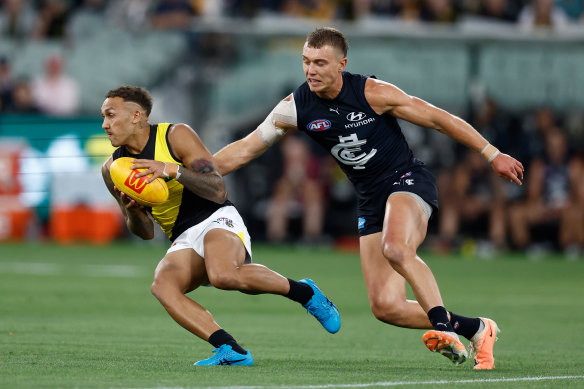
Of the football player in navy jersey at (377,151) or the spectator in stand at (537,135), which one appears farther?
the spectator in stand at (537,135)

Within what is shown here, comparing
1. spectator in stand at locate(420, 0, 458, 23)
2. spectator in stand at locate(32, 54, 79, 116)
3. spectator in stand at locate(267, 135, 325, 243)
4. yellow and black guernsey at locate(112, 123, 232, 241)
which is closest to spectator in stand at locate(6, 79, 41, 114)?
spectator in stand at locate(32, 54, 79, 116)

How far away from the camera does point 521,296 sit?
14.0 m

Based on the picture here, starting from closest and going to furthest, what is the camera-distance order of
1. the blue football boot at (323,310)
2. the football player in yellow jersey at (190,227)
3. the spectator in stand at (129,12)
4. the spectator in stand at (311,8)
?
the football player in yellow jersey at (190,227) < the blue football boot at (323,310) < the spectator in stand at (311,8) < the spectator in stand at (129,12)

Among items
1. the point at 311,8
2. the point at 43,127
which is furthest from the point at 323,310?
the point at 311,8

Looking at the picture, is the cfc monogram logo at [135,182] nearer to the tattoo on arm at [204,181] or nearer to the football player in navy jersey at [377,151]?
the tattoo on arm at [204,181]

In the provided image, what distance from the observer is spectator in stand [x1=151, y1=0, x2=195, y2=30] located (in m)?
21.7

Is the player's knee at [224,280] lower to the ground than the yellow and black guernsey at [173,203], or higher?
lower

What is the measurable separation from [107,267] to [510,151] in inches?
325

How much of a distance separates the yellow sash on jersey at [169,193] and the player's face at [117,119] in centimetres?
23

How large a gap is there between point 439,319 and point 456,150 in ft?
47.1

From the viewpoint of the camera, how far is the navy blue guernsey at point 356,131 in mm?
7988

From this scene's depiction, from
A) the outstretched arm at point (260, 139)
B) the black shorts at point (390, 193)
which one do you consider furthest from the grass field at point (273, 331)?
the outstretched arm at point (260, 139)

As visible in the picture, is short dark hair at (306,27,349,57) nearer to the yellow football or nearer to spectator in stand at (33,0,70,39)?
the yellow football

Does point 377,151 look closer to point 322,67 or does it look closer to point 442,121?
point 442,121
